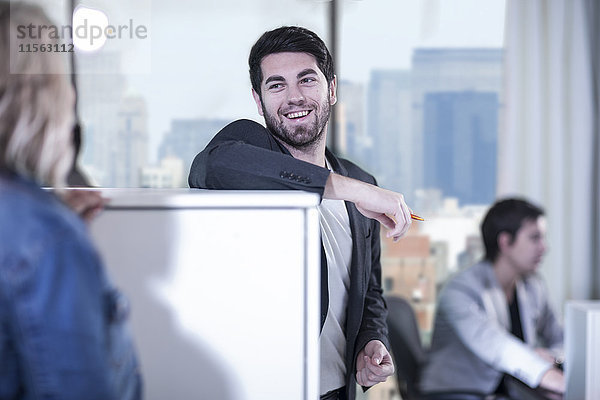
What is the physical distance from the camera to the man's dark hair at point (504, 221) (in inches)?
109

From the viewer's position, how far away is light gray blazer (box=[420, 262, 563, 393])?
2.45 m

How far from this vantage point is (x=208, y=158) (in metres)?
1.25

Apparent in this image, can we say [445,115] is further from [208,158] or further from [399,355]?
[208,158]

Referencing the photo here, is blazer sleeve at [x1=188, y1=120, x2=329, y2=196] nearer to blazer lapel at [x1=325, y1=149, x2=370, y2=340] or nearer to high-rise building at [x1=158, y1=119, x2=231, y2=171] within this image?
blazer lapel at [x1=325, y1=149, x2=370, y2=340]

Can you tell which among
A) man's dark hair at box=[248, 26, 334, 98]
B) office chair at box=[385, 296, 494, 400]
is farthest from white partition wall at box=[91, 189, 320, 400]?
office chair at box=[385, 296, 494, 400]

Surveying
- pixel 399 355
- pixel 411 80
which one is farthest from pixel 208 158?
pixel 411 80

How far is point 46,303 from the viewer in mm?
624

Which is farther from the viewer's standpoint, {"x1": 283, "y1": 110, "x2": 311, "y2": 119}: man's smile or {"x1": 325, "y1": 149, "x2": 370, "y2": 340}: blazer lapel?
{"x1": 283, "y1": 110, "x2": 311, "y2": 119}: man's smile

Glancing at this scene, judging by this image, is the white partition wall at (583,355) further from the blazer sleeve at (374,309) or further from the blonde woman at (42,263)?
the blonde woman at (42,263)

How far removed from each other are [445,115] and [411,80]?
0.80 ft

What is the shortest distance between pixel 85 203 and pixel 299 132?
0.67 m

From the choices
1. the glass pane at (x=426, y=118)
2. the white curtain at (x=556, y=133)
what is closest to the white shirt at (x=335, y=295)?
the glass pane at (x=426, y=118)

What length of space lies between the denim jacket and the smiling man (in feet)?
1.77

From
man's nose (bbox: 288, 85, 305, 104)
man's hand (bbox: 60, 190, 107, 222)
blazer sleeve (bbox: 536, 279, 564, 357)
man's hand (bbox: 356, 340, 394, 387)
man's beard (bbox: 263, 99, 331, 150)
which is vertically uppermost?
man's nose (bbox: 288, 85, 305, 104)
